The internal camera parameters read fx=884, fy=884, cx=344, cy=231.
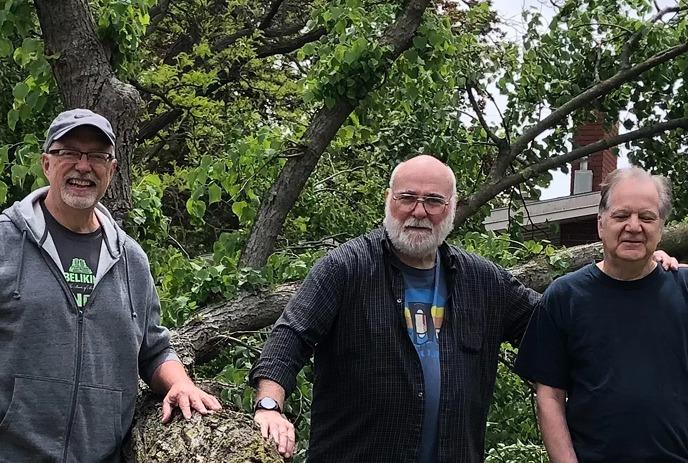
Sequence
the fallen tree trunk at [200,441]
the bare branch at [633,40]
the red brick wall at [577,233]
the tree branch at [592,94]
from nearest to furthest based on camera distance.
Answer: the fallen tree trunk at [200,441]
the tree branch at [592,94]
the bare branch at [633,40]
the red brick wall at [577,233]

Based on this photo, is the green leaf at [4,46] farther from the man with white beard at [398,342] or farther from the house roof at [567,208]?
the house roof at [567,208]

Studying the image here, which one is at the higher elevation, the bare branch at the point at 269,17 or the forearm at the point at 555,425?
the bare branch at the point at 269,17

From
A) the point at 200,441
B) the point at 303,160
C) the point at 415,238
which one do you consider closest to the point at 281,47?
the point at 303,160

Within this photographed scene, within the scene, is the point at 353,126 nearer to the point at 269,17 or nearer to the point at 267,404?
the point at 267,404

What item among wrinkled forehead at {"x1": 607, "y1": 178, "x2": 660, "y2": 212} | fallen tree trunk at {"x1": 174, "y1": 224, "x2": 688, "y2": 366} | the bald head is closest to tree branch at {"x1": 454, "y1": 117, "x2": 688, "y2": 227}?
fallen tree trunk at {"x1": 174, "y1": 224, "x2": 688, "y2": 366}

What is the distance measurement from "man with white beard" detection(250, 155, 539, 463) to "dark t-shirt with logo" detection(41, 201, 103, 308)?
→ 64 centimetres

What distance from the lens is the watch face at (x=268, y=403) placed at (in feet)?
8.68

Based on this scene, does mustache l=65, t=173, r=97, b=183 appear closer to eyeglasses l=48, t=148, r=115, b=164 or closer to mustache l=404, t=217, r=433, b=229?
eyeglasses l=48, t=148, r=115, b=164

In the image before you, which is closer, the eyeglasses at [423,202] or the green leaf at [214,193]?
the eyeglasses at [423,202]

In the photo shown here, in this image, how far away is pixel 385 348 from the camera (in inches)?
112

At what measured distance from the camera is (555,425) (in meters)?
2.81

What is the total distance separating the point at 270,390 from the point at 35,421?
2.39 feet

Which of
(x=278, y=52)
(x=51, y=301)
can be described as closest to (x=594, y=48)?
(x=51, y=301)

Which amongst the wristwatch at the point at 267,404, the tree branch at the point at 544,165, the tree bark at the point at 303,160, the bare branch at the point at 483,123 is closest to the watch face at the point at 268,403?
the wristwatch at the point at 267,404
